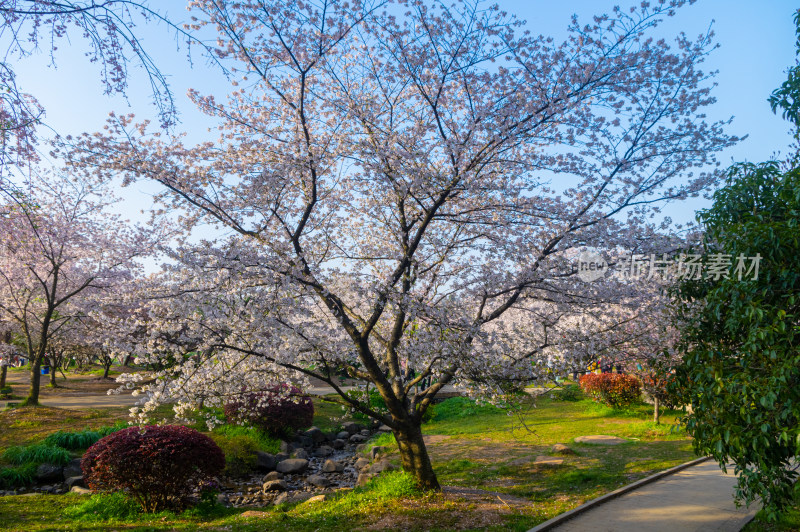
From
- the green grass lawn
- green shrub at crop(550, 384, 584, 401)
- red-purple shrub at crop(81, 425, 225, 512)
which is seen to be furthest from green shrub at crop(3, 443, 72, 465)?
green shrub at crop(550, 384, 584, 401)

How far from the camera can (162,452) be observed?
7875mm

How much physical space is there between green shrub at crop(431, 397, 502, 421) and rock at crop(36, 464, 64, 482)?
1248cm

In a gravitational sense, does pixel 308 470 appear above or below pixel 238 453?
below

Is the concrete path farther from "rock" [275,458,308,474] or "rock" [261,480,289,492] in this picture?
"rock" [275,458,308,474]

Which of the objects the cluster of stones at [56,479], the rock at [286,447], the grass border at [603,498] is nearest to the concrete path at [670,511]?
the grass border at [603,498]

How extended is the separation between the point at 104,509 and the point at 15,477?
11.8 feet

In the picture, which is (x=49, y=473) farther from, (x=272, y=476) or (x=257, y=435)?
(x=257, y=435)

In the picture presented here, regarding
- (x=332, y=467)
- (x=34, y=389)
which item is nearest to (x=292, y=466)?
(x=332, y=467)

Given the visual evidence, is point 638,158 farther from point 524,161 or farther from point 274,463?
point 274,463

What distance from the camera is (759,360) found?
14.0 ft

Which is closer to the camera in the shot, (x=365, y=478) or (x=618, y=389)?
(x=365, y=478)

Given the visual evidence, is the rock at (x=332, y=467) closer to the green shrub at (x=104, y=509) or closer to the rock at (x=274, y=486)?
the rock at (x=274, y=486)

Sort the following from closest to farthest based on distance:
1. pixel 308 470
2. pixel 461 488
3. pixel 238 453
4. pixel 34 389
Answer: pixel 461 488
pixel 238 453
pixel 308 470
pixel 34 389

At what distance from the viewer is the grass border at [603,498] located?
6.20 m
